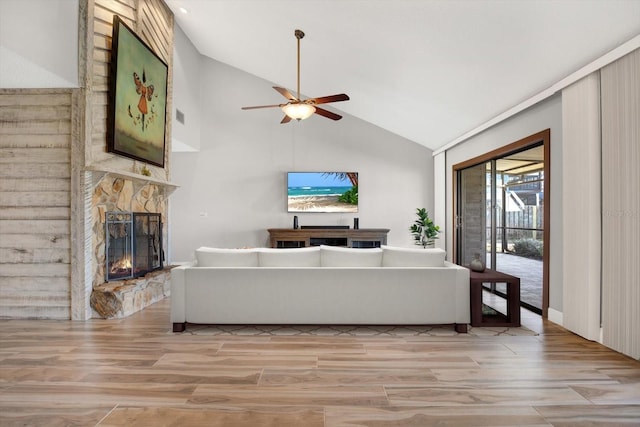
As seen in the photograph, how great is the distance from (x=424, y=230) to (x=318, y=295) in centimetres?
447

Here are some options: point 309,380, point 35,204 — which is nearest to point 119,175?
point 35,204

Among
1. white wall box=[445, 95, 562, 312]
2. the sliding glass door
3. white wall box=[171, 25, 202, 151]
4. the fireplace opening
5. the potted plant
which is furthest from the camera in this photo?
the potted plant

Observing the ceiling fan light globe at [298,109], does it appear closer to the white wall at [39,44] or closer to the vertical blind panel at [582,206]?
the white wall at [39,44]

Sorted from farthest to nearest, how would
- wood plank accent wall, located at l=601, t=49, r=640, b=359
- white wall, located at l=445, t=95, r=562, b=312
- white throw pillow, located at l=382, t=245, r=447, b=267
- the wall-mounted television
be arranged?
the wall-mounted television → white wall, located at l=445, t=95, r=562, b=312 → white throw pillow, located at l=382, t=245, r=447, b=267 → wood plank accent wall, located at l=601, t=49, r=640, b=359

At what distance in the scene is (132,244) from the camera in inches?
168

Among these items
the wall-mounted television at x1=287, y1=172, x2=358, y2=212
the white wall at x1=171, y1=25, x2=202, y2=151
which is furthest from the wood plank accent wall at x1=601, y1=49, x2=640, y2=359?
the white wall at x1=171, y1=25, x2=202, y2=151

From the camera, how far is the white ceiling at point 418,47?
2.76 metres

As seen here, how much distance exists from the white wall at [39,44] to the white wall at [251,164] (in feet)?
12.3

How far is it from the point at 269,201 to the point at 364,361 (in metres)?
5.03

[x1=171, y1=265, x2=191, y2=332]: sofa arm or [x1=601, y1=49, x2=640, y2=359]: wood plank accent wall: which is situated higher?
[x1=601, y1=49, x2=640, y2=359]: wood plank accent wall

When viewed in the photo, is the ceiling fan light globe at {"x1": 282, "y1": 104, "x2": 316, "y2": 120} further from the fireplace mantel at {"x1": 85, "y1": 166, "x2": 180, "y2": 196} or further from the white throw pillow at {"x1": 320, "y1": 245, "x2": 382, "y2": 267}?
the fireplace mantel at {"x1": 85, "y1": 166, "x2": 180, "y2": 196}

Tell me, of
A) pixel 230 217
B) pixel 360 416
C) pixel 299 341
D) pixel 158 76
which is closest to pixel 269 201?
pixel 230 217

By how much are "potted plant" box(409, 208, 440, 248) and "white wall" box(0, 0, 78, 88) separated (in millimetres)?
5852

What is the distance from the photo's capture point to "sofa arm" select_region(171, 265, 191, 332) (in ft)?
10.5
